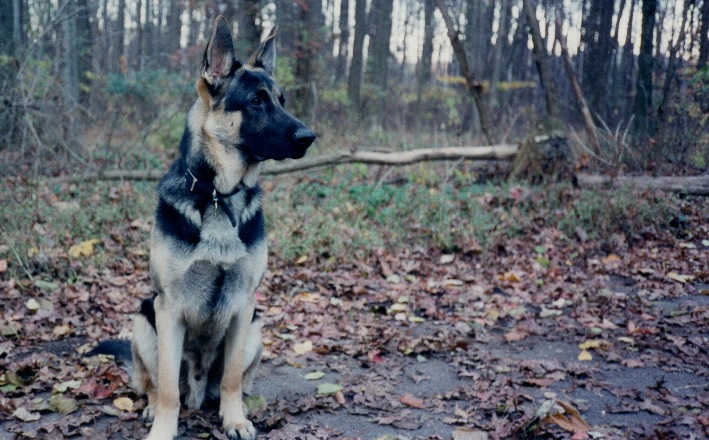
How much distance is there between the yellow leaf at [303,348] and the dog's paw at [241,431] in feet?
4.57

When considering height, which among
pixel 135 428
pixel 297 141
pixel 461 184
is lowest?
pixel 135 428

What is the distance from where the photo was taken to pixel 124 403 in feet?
12.8

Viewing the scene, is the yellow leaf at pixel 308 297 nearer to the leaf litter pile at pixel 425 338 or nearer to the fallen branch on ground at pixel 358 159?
the leaf litter pile at pixel 425 338

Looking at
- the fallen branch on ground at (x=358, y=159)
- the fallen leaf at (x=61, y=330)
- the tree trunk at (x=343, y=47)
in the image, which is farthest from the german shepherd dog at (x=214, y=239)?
the tree trunk at (x=343, y=47)

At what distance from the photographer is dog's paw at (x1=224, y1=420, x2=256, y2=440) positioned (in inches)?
140

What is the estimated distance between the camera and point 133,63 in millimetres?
29016

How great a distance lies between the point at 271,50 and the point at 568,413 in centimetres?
293

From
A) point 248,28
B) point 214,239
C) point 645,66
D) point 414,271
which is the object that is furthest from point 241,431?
point 248,28

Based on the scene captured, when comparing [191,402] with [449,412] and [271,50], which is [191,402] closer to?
[449,412]

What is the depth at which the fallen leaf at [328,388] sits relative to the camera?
166 inches

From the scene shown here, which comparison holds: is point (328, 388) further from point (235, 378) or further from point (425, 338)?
point (425, 338)

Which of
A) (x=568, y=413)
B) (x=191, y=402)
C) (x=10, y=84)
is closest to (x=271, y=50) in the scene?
(x=191, y=402)

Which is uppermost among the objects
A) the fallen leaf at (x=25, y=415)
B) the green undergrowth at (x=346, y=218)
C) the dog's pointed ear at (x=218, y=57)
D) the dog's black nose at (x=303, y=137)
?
the dog's pointed ear at (x=218, y=57)

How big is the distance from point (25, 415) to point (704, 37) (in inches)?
418
